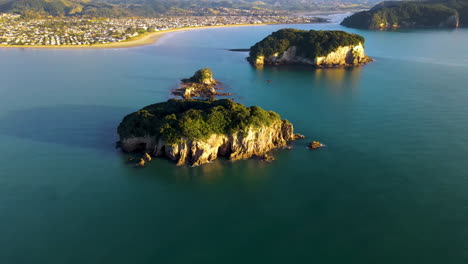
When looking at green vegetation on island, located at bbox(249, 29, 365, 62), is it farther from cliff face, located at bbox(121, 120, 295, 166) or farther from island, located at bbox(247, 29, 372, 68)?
cliff face, located at bbox(121, 120, 295, 166)

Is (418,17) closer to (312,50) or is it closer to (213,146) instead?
(312,50)

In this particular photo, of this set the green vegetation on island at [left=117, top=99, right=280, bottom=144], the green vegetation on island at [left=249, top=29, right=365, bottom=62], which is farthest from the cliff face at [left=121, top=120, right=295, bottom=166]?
the green vegetation on island at [left=249, top=29, right=365, bottom=62]

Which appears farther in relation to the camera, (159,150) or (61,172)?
(159,150)

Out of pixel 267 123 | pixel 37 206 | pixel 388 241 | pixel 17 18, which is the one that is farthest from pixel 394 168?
pixel 17 18

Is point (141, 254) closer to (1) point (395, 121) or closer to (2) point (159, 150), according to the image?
(2) point (159, 150)

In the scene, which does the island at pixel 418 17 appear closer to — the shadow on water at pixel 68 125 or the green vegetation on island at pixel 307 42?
the green vegetation on island at pixel 307 42

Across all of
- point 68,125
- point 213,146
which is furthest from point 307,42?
point 68,125
